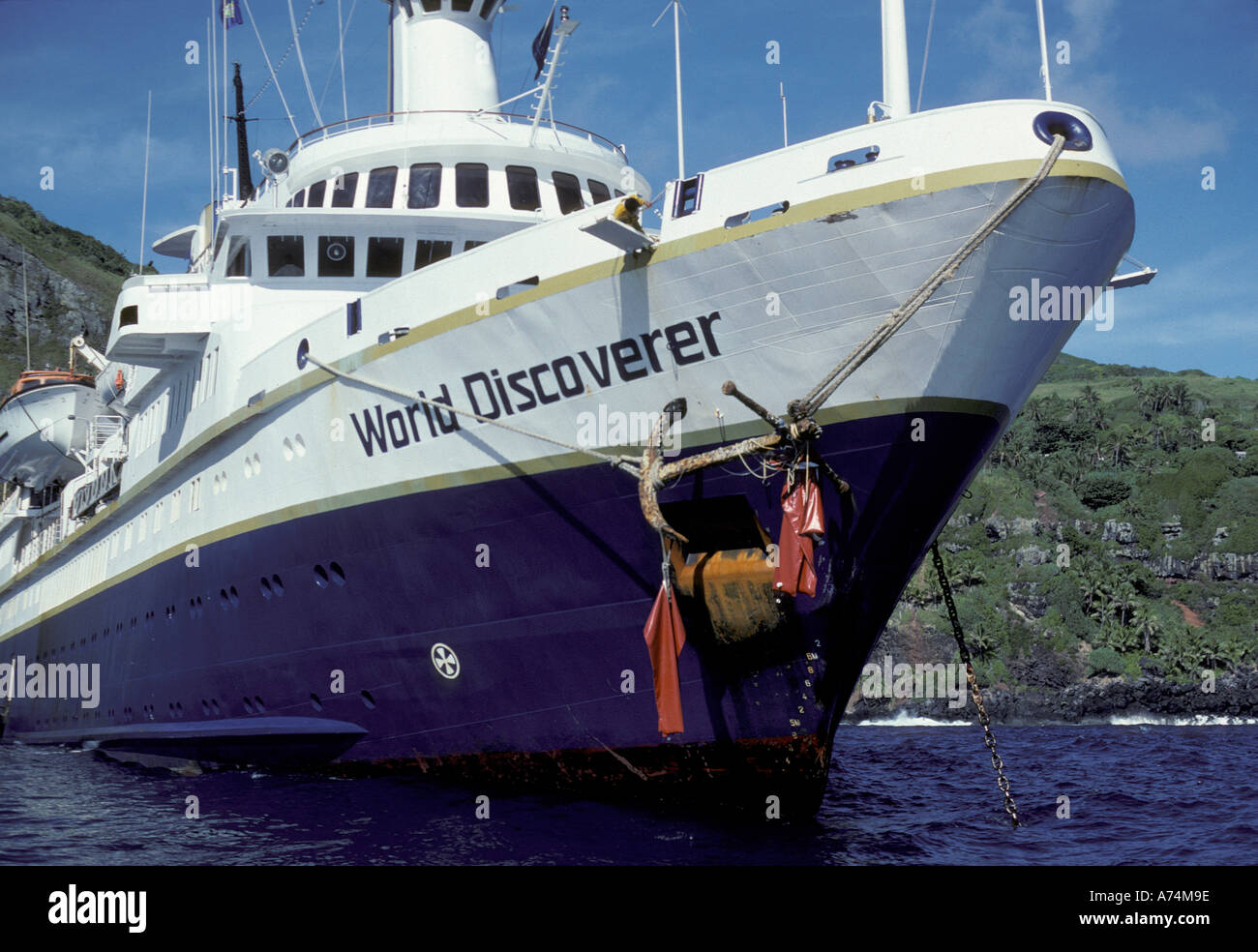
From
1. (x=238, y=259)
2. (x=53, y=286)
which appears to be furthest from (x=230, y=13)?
(x=53, y=286)

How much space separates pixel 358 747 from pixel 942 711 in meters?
55.1

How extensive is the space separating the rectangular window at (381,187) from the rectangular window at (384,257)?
591mm

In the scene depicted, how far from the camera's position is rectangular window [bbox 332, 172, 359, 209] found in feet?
55.5

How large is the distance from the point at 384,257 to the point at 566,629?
290 inches

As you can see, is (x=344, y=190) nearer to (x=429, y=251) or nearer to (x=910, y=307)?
(x=429, y=251)

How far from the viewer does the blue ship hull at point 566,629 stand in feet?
36.0

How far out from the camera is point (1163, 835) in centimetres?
1240

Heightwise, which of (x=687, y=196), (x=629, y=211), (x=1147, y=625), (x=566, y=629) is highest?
(x=687, y=196)

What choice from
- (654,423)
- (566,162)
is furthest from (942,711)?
(654,423)

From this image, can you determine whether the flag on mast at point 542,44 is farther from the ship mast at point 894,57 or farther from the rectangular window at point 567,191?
the ship mast at point 894,57

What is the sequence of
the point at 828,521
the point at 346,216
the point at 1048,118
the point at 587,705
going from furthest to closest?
the point at 346,216 < the point at 587,705 < the point at 828,521 < the point at 1048,118

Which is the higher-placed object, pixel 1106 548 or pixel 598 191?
pixel 598 191

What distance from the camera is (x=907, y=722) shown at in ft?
204
